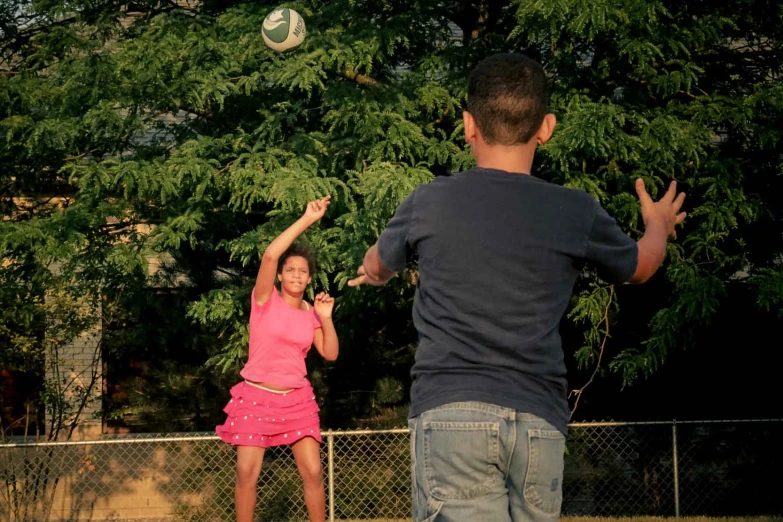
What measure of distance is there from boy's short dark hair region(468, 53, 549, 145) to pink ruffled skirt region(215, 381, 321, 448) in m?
3.64

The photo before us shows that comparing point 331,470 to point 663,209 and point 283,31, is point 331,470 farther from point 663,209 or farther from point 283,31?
point 663,209

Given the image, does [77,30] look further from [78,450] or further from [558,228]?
[558,228]

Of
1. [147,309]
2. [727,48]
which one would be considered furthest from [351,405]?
[727,48]

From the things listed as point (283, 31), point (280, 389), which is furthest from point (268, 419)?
point (283, 31)

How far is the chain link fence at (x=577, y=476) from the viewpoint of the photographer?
372 inches

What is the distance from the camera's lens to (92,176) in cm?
765

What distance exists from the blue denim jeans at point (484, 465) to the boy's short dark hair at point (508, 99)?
2.16ft

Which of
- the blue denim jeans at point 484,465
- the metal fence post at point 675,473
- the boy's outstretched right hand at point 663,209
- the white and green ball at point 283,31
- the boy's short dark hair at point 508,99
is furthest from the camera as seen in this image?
the metal fence post at point 675,473

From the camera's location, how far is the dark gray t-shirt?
2.28 m

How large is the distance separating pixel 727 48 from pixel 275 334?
17.0ft

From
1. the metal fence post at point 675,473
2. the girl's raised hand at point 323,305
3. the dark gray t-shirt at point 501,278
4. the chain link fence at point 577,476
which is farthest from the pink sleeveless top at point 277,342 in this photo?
the metal fence post at point 675,473

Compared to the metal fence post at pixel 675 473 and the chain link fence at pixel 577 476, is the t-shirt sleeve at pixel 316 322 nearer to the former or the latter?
the chain link fence at pixel 577 476

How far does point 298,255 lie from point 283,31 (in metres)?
2.15

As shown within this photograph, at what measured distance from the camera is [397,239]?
2434 mm
